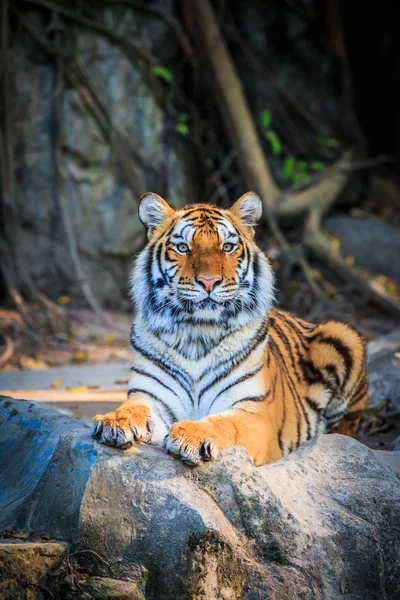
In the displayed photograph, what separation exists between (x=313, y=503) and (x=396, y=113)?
858cm

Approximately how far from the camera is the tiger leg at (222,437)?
267 cm

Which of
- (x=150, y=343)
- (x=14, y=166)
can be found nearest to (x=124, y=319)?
(x=14, y=166)

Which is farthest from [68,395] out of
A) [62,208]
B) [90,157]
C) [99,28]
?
[99,28]

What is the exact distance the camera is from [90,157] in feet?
28.3

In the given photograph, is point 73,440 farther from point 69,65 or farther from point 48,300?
point 69,65

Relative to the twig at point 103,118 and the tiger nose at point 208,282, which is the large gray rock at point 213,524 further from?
the twig at point 103,118

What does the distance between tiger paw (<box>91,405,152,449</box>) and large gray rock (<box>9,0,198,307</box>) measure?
550cm

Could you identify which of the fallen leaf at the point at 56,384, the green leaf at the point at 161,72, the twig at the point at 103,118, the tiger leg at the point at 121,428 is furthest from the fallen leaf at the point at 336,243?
the tiger leg at the point at 121,428

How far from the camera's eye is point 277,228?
8.71m

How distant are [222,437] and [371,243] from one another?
670 centimetres

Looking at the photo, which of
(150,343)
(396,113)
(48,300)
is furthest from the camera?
(396,113)

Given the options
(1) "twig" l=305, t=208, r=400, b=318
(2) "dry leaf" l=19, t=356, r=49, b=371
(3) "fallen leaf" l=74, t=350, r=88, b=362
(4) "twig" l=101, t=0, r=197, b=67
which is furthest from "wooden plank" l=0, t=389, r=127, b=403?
(4) "twig" l=101, t=0, r=197, b=67

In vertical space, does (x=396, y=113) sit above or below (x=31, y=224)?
above

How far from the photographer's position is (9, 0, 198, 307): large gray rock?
328 inches
